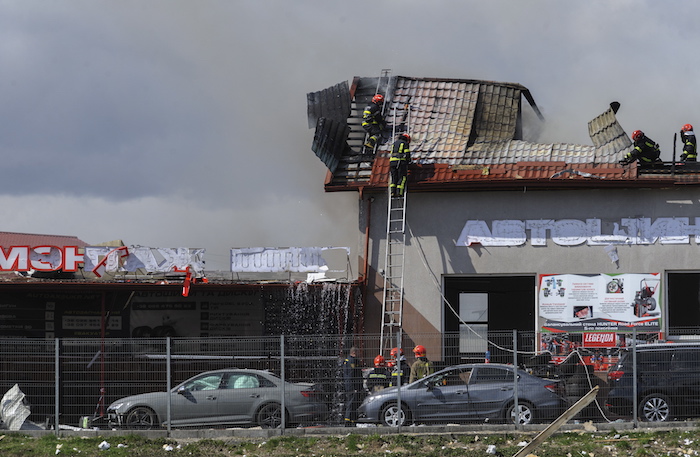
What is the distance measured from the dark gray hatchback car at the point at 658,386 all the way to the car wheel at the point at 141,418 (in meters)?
7.75

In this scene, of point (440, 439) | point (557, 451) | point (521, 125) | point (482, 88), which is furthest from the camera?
point (521, 125)

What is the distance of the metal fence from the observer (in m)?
15.0

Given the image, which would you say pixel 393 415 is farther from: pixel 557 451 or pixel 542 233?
pixel 542 233

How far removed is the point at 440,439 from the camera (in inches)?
563

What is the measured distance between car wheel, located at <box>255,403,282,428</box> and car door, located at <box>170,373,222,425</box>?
0.78 meters

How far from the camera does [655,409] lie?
49.4ft

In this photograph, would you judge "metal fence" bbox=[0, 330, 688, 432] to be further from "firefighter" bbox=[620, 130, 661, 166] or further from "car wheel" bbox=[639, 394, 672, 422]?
"firefighter" bbox=[620, 130, 661, 166]

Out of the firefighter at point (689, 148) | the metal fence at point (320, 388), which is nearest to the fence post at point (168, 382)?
the metal fence at point (320, 388)

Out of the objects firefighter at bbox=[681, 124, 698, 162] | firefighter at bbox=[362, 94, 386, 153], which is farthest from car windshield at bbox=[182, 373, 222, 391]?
firefighter at bbox=[681, 124, 698, 162]

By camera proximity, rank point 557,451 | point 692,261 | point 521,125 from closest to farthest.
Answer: point 557,451, point 692,261, point 521,125

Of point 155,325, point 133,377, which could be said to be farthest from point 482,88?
point 133,377

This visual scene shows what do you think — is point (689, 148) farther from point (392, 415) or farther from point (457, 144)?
point (392, 415)

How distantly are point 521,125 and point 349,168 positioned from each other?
6154mm

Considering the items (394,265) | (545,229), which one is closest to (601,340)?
(545,229)
